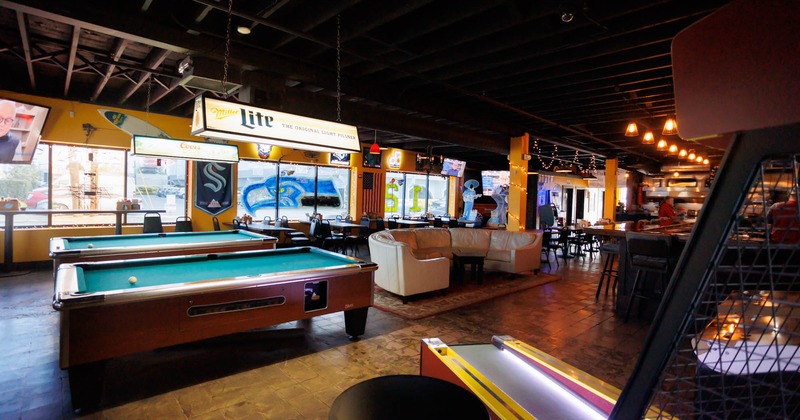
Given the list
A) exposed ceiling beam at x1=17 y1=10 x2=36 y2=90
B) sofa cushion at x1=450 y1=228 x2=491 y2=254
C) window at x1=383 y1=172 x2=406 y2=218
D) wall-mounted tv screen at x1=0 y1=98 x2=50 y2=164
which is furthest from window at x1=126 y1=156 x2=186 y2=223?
sofa cushion at x1=450 y1=228 x2=491 y2=254

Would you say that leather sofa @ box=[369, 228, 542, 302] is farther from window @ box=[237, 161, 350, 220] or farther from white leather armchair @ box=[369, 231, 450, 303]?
window @ box=[237, 161, 350, 220]

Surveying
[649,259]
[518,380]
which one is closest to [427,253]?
[649,259]

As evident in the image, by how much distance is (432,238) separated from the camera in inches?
314

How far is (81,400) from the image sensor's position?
2.74 metres

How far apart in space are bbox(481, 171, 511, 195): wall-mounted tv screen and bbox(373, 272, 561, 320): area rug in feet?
30.4

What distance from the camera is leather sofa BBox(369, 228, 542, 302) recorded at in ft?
18.6

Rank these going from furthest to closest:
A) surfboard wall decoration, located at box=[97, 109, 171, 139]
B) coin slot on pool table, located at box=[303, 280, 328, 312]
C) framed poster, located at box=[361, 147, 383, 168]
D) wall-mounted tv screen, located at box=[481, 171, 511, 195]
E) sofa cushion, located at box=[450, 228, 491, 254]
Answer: wall-mounted tv screen, located at box=[481, 171, 511, 195] < framed poster, located at box=[361, 147, 383, 168] < sofa cushion, located at box=[450, 228, 491, 254] < surfboard wall decoration, located at box=[97, 109, 171, 139] < coin slot on pool table, located at box=[303, 280, 328, 312]

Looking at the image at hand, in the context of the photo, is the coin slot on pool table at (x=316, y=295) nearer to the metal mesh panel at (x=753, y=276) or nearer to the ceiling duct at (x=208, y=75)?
the ceiling duct at (x=208, y=75)

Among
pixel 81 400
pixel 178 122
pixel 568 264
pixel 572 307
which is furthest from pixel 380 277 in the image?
pixel 178 122

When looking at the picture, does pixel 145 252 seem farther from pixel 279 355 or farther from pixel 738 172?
pixel 738 172

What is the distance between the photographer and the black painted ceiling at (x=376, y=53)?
3984 mm

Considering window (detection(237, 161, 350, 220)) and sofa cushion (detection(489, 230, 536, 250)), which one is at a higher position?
window (detection(237, 161, 350, 220))

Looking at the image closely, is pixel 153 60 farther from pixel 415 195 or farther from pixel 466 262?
pixel 415 195

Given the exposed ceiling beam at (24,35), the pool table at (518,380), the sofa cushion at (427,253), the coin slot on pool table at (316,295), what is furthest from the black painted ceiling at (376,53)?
the pool table at (518,380)
